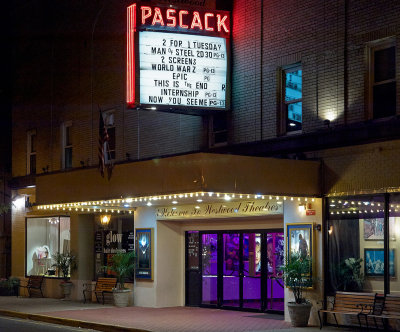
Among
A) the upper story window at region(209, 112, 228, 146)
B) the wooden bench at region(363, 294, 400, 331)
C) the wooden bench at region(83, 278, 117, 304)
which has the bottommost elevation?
the wooden bench at region(83, 278, 117, 304)

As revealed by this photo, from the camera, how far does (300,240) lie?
1942cm

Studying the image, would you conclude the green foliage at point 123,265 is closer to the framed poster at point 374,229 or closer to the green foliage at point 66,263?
the green foliage at point 66,263

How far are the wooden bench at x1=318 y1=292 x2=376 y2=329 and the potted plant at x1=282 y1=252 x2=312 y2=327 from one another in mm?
532

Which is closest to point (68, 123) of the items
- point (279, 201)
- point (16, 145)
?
point (16, 145)

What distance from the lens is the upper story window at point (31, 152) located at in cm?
3114

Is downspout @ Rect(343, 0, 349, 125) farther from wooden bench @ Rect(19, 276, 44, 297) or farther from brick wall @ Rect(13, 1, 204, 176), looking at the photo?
wooden bench @ Rect(19, 276, 44, 297)

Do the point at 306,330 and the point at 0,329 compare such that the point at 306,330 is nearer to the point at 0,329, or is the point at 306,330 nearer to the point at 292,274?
the point at 292,274

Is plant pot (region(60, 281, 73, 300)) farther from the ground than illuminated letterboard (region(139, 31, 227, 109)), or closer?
closer

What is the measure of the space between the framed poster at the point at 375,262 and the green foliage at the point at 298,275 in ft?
4.88

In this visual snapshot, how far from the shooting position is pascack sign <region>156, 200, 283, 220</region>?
20.6m

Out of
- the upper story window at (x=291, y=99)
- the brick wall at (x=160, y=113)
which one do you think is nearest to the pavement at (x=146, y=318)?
the brick wall at (x=160, y=113)

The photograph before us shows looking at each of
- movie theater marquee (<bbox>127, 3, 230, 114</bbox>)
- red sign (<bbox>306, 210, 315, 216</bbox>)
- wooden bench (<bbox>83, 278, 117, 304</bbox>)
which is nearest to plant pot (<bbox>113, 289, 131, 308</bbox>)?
wooden bench (<bbox>83, 278, 117, 304</bbox>)

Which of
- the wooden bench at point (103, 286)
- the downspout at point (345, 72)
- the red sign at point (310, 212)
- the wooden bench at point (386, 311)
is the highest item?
the downspout at point (345, 72)

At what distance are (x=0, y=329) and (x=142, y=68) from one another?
24.6 ft
